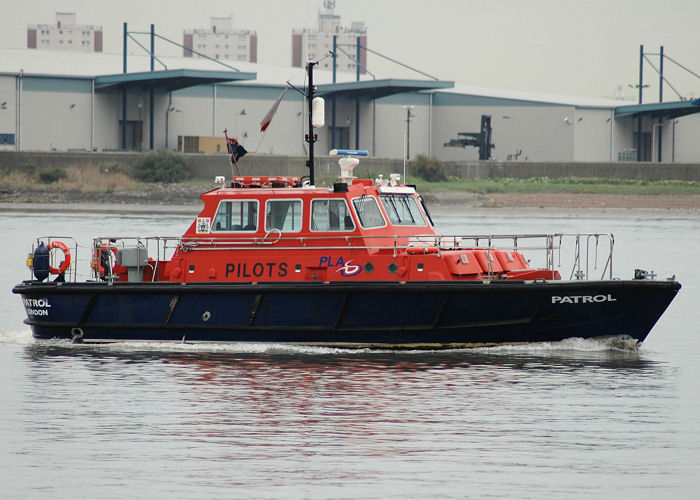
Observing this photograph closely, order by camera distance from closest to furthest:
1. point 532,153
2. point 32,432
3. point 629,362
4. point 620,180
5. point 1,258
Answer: point 32,432 → point 629,362 → point 1,258 → point 620,180 → point 532,153

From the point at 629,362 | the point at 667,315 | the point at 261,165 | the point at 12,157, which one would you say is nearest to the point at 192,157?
the point at 261,165

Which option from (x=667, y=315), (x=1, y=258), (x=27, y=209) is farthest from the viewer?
(x=27, y=209)

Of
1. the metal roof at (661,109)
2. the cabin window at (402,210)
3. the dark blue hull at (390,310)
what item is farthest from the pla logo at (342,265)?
the metal roof at (661,109)

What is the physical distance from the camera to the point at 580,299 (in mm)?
16031

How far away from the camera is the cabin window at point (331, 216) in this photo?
16578 millimetres

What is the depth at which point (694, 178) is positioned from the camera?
69.4 meters

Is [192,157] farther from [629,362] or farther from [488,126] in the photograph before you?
[629,362]

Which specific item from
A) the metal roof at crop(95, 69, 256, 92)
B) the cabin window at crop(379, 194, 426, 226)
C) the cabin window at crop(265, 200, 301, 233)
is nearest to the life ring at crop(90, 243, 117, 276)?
the cabin window at crop(265, 200, 301, 233)

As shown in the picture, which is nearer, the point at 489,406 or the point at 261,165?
the point at 489,406

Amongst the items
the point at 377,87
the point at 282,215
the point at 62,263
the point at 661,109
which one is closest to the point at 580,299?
the point at 282,215

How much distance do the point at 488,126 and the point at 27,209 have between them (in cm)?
2979

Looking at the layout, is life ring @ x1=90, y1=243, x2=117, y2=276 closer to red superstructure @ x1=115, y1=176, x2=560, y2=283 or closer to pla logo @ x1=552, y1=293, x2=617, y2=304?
red superstructure @ x1=115, y1=176, x2=560, y2=283

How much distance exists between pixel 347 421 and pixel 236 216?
5.32 meters

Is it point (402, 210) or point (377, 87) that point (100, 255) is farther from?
point (377, 87)
